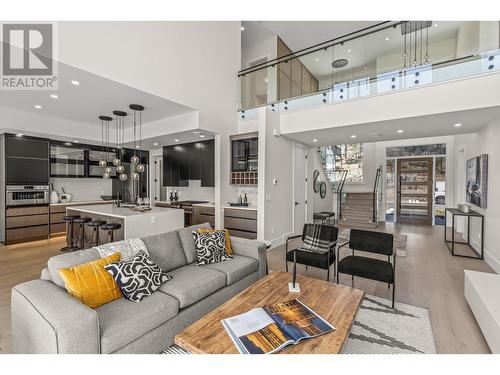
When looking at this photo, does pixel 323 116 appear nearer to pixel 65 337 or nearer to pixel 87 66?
pixel 87 66

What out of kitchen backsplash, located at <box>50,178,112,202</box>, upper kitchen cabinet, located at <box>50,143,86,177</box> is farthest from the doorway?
upper kitchen cabinet, located at <box>50,143,86,177</box>

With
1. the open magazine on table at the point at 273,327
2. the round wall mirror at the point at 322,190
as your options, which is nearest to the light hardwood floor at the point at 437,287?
the open magazine on table at the point at 273,327

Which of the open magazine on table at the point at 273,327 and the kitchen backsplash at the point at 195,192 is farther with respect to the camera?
the kitchen backsplash at the point at 195,192

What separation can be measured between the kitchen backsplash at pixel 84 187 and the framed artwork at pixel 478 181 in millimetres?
9445

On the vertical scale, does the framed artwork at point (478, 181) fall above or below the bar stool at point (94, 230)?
above

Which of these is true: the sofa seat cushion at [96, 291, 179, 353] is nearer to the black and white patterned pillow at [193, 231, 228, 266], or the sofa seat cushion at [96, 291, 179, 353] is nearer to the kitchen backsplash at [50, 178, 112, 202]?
the black and white patterned pillow at [193, 231, 228, 266]

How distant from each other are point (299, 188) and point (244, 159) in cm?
171

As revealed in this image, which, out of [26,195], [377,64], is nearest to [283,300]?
[26,195]

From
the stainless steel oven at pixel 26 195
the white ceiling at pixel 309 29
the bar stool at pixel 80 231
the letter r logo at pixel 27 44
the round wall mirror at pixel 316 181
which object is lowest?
the bar stool at pixel 80 231

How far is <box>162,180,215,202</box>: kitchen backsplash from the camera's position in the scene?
7.04m

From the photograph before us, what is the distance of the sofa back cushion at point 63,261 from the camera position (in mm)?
1892

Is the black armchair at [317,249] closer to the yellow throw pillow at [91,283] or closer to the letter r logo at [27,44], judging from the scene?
the yellow throw pillow at [91,283]
